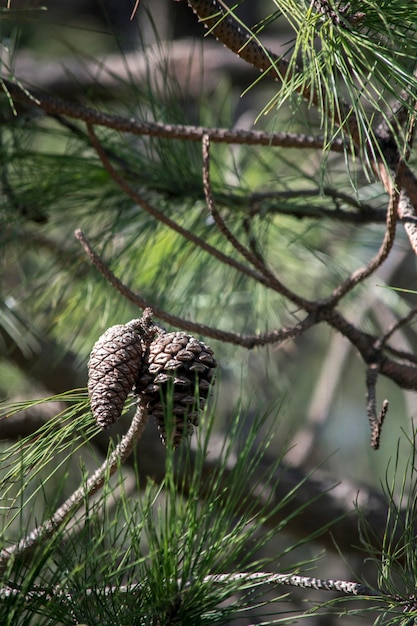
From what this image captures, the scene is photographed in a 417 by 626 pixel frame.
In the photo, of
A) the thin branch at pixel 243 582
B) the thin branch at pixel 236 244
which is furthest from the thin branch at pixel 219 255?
the thin branch at pixel 243 582

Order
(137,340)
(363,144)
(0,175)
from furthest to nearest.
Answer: (0,175)
(363,144)
(137,340)

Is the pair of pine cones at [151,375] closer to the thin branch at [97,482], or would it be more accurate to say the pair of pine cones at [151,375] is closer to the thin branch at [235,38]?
the thin branch at [97,482]

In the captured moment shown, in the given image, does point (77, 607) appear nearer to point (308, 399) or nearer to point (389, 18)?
point (389, 18)

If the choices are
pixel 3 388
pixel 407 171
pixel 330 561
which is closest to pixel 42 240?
pixel 3 388

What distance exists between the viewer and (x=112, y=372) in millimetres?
594

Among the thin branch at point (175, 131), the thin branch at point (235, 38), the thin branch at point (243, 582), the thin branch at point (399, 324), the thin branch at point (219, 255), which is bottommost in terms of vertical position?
the thin branch at point (243, 582)

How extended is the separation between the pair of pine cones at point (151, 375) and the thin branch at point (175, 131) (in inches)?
11.3

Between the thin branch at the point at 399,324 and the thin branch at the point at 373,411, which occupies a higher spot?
the thin branch at the point at 399,324

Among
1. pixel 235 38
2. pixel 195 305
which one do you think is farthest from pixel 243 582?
pixel 195 305

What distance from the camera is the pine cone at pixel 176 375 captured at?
0.60 m

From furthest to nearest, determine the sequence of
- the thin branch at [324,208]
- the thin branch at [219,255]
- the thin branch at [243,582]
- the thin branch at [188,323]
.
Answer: the thin branch at [324,208] → the thin branch at [219,255] → the thin branch at [188,323] → the thin branch at [243,582]

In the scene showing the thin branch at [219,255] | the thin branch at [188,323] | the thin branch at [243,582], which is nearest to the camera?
the thin branch at [243,582]

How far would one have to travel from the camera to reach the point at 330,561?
3.06 meters

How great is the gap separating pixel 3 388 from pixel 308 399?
1874mm
